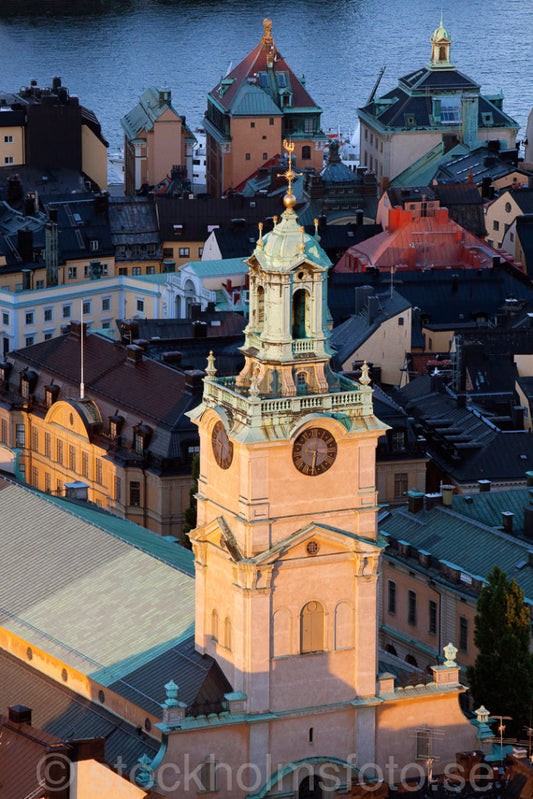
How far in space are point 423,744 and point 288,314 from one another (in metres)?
16.3

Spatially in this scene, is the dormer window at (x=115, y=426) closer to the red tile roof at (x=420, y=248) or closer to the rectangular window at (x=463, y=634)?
the rectangular window at (x=463, y=634)

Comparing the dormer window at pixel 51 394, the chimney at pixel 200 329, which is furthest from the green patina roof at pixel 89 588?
the chimney at pixel 200 329

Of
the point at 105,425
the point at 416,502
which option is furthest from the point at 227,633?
the point at 105,425

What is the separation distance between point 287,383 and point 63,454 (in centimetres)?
5212

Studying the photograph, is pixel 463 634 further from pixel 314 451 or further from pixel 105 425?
pixel 105 425

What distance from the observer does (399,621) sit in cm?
11944

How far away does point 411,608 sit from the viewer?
119 meters

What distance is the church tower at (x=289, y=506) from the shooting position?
8962 centimetres

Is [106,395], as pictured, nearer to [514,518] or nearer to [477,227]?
[514,518]

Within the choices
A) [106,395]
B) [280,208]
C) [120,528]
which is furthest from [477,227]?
[120,528]

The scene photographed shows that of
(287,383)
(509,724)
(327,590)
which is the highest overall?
(287,383)

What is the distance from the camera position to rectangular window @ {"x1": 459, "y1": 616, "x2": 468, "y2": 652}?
114938mm

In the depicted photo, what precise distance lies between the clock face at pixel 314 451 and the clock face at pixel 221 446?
2139 mm

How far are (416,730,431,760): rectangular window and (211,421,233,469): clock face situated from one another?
12.0m
